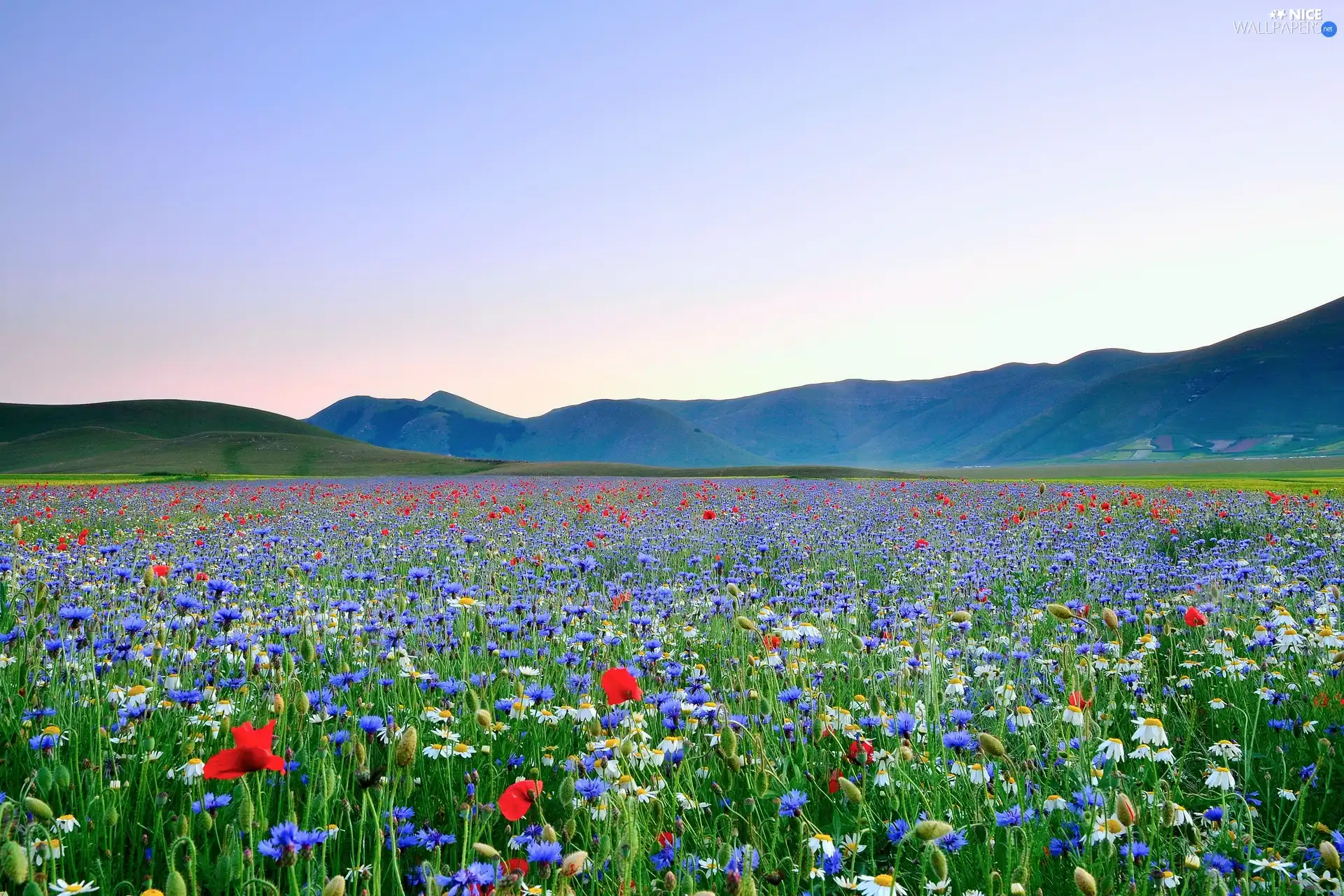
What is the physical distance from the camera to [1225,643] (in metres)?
5.20

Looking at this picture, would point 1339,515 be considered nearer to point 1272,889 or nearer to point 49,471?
point 1272,889

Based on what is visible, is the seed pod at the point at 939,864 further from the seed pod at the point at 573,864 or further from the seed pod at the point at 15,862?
the seed pod at the point at 15,862

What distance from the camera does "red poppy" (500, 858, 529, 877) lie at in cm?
199

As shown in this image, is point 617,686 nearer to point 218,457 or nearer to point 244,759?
point 244,759

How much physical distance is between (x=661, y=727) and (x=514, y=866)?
160 centimetres

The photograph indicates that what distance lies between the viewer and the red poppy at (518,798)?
1.96m

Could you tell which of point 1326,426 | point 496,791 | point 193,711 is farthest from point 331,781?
point 1326,426

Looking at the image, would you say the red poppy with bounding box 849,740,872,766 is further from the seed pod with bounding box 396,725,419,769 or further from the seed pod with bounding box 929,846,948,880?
the seed pod with bounding box 396,725,419,769

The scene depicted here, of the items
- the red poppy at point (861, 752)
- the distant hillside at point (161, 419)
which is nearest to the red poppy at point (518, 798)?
the red poppy at point (861, 752)

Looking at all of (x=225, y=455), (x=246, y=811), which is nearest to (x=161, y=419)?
(x=225, y=455)

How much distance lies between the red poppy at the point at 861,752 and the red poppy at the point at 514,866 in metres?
1.38

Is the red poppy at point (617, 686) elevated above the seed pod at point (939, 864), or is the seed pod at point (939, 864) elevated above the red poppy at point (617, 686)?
the red poppy at point (617, 686)

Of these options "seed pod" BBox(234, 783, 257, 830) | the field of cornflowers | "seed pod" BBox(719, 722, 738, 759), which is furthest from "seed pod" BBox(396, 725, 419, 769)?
"seed pod" BBox(719, 722, 738, 759)

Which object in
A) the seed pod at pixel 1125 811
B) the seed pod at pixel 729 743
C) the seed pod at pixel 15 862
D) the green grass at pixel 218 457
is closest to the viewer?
the seed pod at pixel 15 862
